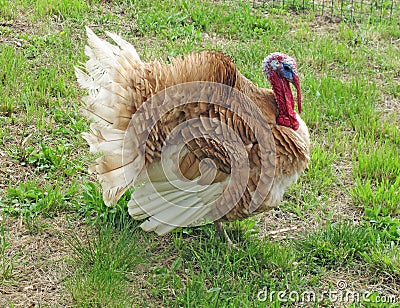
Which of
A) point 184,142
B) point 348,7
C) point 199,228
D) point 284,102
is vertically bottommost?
point 199,228

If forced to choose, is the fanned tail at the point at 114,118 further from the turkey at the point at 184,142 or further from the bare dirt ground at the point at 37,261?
the bare dirt ground at the point at 37,261

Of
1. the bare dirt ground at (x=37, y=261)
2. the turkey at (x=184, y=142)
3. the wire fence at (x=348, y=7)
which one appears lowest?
the bare dirt ground at (x=37, y=261)

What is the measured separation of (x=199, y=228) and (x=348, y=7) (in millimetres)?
5056

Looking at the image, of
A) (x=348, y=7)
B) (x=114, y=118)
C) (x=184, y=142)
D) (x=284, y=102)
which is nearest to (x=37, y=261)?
(x=114, y=118)

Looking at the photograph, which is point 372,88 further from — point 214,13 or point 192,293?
Result: point 192,293

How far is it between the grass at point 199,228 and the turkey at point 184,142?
0.38 metres

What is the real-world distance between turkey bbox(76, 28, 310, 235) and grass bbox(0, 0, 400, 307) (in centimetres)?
38

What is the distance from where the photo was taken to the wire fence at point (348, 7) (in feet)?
26.7

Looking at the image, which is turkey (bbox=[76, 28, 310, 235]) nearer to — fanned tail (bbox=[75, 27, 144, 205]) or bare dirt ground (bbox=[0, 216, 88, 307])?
fanned tail (bbox=[75, 27, 144, 205])

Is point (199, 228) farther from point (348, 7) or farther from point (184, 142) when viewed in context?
point (348, 7)

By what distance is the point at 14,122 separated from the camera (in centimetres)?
558

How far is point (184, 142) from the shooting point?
4020mm

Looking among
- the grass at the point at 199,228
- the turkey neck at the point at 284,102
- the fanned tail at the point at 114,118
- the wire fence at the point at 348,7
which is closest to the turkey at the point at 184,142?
the fanned tail at the point at 114,118

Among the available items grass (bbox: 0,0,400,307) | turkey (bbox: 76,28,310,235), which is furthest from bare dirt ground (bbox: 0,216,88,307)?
turkey (bbox: 76,28,310,235)
